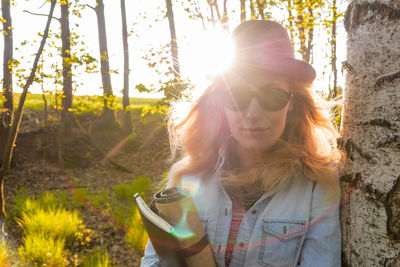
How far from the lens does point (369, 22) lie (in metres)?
0.96

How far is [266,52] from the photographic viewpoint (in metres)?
1.53

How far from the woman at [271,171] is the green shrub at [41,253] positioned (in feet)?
7.96

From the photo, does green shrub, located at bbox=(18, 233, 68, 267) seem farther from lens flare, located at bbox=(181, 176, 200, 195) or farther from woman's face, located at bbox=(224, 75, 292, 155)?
woman's face, located at bbox=(224, 75, 292, 155)

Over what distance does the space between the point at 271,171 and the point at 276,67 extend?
55 cm

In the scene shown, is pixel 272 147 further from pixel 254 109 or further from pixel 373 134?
pixel 373 134

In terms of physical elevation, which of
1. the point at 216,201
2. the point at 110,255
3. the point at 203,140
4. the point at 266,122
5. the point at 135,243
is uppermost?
the point at 266,122

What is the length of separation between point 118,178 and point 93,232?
360 centimetres

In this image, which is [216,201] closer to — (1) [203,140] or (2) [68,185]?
(1) [203,140]

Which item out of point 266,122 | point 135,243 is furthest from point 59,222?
point 266,122

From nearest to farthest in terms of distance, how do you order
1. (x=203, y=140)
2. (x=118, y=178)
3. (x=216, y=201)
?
1. (x=216, y=201)
2. (x=203, y=140)
3. (x=118, y=178)

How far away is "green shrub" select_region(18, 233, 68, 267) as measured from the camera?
3.43 meters

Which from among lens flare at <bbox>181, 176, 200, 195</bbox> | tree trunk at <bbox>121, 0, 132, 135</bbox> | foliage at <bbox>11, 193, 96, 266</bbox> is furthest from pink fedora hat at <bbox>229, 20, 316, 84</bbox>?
tree trunk at <bbox>121, 0, 132, 135</bbox>

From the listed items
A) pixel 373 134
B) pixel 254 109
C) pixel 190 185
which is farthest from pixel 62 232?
pixel 373 134

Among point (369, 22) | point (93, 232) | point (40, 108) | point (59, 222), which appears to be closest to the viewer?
point (369, 22)
